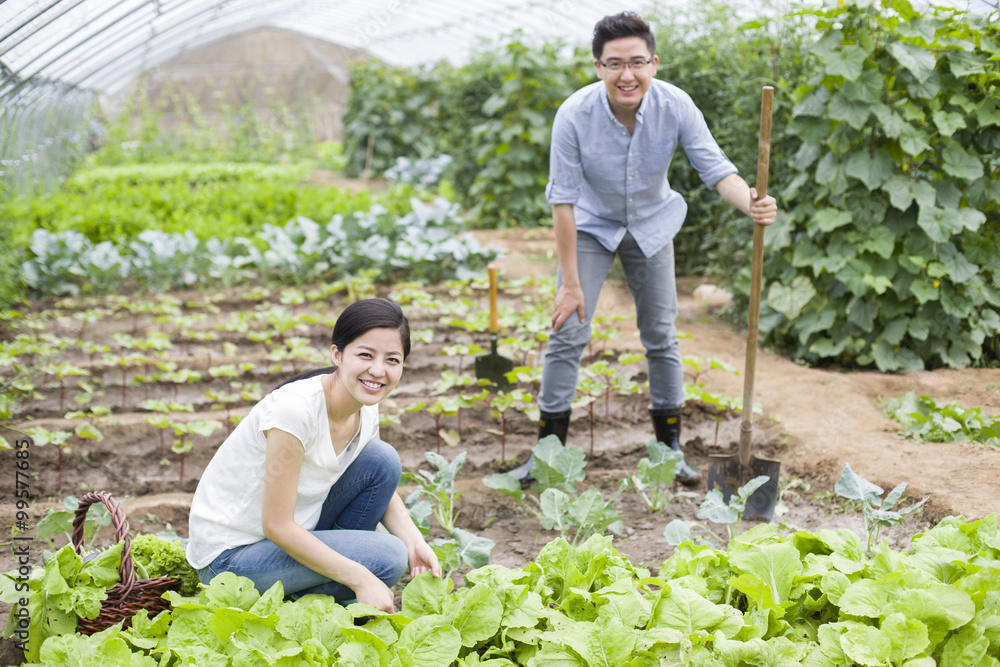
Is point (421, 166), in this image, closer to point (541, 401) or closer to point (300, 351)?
point (300, 351)

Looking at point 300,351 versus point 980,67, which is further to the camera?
point 300,351

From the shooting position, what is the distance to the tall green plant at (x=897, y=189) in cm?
380

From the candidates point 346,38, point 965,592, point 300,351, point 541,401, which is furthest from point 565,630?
point 346,38

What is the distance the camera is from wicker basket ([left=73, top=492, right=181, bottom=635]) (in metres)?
1.80

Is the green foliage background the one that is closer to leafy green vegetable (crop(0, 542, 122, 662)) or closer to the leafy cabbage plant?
the leafy cabbage plant

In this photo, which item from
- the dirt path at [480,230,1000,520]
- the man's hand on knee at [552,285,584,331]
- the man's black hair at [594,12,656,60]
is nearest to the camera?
the man's black hair at [594,12,656,60]

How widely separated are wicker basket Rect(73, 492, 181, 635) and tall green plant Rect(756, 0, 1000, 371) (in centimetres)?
345

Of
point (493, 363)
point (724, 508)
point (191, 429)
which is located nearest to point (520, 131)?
point (493, 363)

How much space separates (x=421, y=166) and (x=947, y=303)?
7.46 m

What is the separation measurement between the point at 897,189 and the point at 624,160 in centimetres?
200

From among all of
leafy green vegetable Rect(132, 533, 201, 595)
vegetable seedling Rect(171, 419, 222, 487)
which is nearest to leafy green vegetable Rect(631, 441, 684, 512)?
leafy green vegetable Rect(132, 533, 201, 595)

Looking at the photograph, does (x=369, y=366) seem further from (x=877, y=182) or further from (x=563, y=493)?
(x=877, y=182)

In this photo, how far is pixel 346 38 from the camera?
59.7 ft

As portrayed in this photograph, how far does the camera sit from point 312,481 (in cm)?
187
